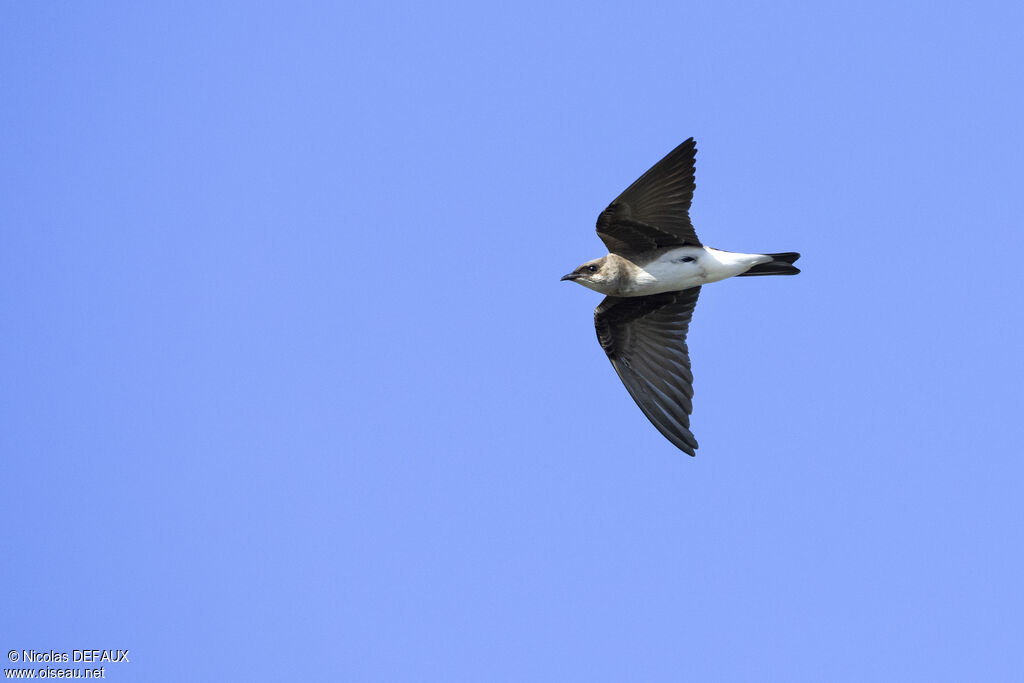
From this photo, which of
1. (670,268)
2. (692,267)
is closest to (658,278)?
(670,268)

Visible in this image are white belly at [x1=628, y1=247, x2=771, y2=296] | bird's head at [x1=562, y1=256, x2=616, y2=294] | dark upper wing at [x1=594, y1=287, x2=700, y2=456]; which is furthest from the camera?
dark upper wing at [x1=594, y1=287, x2=700, y2=456]

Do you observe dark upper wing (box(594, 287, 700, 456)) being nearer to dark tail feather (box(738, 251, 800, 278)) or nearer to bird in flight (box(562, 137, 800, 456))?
bird in flight (box(562, 137, 800, 456))

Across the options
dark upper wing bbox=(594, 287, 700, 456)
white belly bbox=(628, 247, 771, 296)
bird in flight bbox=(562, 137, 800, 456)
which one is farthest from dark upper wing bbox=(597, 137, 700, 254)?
dark upper wing bbox=(594, 287, 700, 456)

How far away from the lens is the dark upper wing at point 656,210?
1137 centimetres

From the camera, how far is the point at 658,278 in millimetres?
11977

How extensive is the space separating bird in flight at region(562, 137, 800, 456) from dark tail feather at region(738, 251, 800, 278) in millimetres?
10

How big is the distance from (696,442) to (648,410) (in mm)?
618

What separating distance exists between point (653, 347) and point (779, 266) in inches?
65.8

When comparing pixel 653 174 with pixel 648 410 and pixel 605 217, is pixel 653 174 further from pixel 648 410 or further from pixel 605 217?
pixel 648 410

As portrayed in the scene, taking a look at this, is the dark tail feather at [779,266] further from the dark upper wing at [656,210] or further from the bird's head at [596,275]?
the bird's head at [596,275]

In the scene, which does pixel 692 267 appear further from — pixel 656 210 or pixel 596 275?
pixel 596 275

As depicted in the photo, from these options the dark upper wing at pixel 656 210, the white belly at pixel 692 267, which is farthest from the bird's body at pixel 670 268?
the dark upper wing at pixel 656 210

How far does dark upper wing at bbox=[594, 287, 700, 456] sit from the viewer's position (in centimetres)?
1245

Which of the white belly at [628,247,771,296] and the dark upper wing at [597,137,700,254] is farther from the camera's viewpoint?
the white belly at [628,247,771,296]
